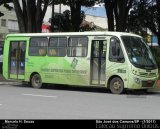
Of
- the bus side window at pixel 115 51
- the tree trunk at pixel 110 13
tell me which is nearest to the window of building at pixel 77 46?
the bus side window at pixel 115 51

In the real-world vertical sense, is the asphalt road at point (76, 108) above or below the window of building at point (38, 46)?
below

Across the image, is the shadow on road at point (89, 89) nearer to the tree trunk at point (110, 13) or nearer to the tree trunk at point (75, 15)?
the tree trunk at point (110, 13)

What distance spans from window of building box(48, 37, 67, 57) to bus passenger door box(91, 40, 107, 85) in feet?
6.03

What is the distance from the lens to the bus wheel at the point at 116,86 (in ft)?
66.8

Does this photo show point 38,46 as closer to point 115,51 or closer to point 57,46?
point 57,46

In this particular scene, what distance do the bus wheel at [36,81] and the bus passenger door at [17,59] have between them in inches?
25.5

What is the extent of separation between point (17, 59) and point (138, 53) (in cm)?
687

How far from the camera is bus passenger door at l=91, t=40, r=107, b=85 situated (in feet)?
68.6

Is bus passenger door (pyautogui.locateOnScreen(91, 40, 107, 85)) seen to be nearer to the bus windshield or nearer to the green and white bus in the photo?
the green and white bus

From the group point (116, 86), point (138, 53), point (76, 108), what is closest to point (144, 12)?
point (138, 53)

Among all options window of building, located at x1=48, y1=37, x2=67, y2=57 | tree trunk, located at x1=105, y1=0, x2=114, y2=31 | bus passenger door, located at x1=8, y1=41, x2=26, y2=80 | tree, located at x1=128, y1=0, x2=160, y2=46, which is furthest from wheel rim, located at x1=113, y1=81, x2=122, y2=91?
tree, located at x1=128, y1=0, x2=160, y2=46

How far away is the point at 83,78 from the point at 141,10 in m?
23.4

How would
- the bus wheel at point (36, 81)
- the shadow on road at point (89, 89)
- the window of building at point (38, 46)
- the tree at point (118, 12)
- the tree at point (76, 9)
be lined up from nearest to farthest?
1. the shadow on road at point (89, 89)
2. the window of building at point (38, 46)
3. the bus wheel at point (36, 81)
4. the tree at point (118, 12)
5. the tree at point (76, 9)

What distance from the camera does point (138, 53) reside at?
20.4 m
